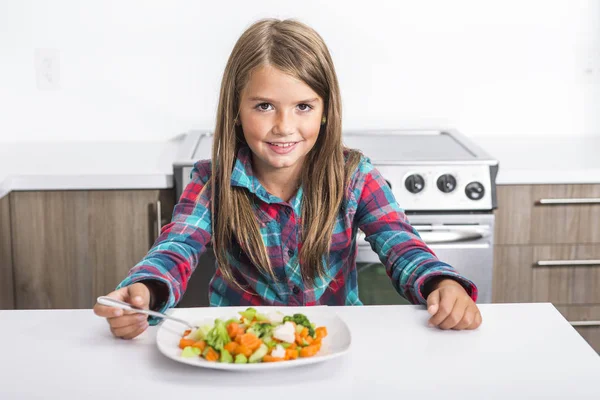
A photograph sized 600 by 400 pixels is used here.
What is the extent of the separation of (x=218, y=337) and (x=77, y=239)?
133 cm

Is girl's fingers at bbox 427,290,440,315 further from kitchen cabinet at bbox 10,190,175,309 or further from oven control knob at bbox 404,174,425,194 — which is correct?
kitchen cabinet at bbox 10,190,175,309

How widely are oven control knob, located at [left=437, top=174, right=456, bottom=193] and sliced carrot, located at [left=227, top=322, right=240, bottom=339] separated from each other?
128cm

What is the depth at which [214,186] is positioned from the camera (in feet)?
4.99

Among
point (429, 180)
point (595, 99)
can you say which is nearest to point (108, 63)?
point (429, 180)

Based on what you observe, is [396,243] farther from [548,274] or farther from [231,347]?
[548,274]

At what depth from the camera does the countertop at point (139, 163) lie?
219cm

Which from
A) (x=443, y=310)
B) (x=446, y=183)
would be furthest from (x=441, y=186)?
(x=443, y=310)

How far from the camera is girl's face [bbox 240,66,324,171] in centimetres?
141

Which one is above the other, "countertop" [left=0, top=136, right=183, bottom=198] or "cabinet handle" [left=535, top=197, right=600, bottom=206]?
"countertop" [left=0, top=136, right=183, bottom=198]

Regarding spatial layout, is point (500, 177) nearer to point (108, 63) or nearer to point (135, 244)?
point (135, 244)

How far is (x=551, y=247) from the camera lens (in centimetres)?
231

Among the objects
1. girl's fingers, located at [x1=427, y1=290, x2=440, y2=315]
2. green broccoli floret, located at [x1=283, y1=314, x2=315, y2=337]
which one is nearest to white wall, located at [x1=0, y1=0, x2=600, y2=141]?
girl's fingers, located at [x1=427, y1=290, x2=440, y2=315]

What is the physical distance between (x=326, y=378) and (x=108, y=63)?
75.1 inches

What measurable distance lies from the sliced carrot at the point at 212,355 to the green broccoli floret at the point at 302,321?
4.4 inches
